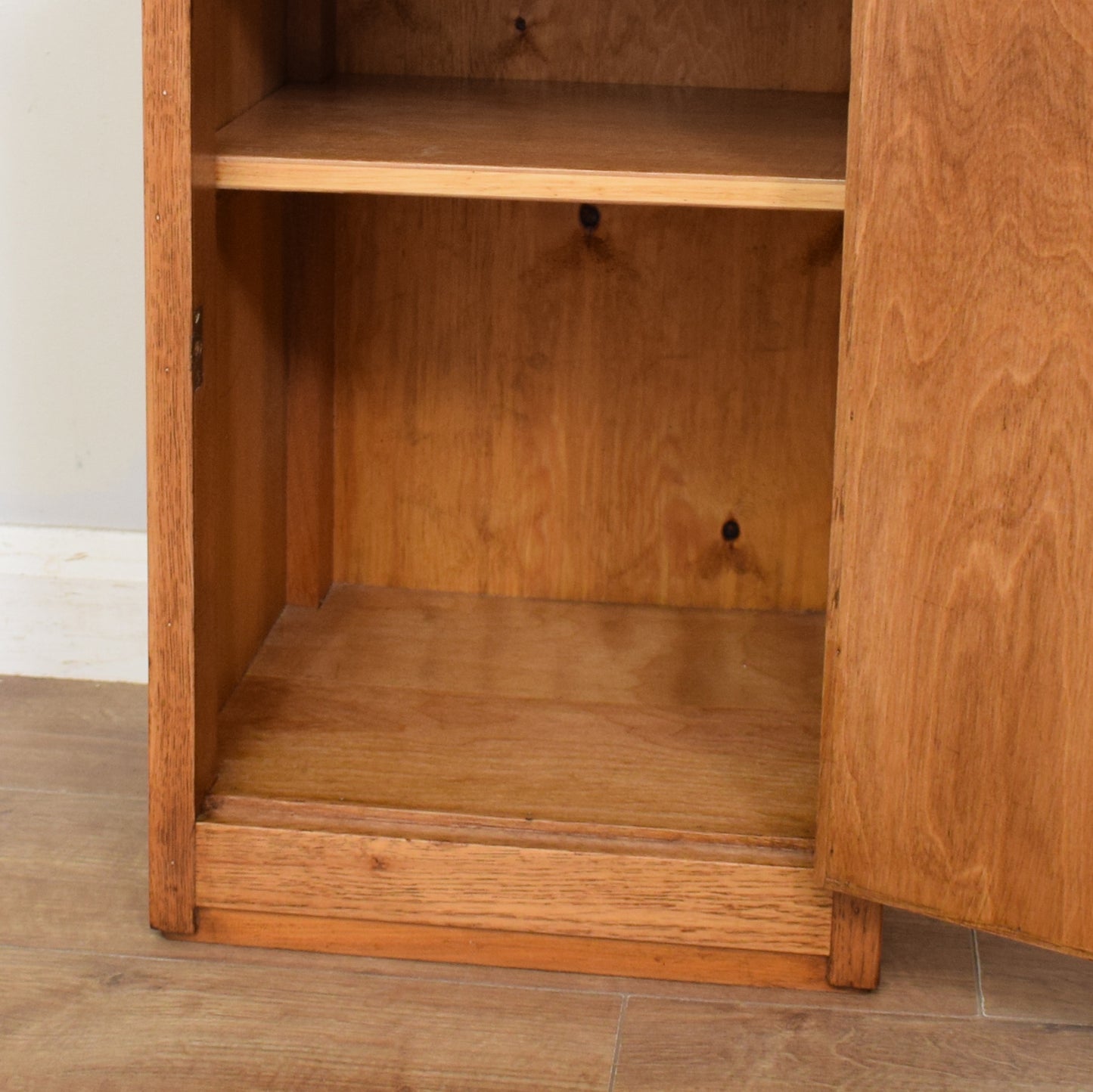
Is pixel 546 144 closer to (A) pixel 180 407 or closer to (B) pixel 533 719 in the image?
(A) pixel 180 407

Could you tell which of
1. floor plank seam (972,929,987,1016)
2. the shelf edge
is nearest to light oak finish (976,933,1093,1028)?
floor plank seam (972,929,987,1016)

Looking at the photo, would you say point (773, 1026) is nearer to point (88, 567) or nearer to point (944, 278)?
point (944, 278)

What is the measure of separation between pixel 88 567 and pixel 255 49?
0.54 m

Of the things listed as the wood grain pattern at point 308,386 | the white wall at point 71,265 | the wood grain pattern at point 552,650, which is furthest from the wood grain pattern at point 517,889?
the white wall at point 71,265

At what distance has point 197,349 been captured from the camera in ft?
3.62

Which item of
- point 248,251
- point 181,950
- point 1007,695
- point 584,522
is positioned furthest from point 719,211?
point 181,950

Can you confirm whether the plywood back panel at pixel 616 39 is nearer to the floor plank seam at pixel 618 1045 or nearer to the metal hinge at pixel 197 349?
the metal hinge at pixel 197 349

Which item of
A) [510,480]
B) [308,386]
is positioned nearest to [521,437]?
[510,480]

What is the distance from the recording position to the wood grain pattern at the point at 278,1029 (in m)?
1.06

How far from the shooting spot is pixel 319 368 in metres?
1.51

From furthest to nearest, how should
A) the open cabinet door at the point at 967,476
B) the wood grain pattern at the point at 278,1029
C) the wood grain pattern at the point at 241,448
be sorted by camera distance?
the wood grain pattern at the point at 241,448
the wood grain pattern at the point at 278,1029
the open cabinet door at the point at 967,476

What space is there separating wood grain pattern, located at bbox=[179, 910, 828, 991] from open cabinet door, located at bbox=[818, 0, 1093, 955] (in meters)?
0.12

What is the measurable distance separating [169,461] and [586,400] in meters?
0.52

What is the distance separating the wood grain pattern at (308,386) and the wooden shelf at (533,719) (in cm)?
5
